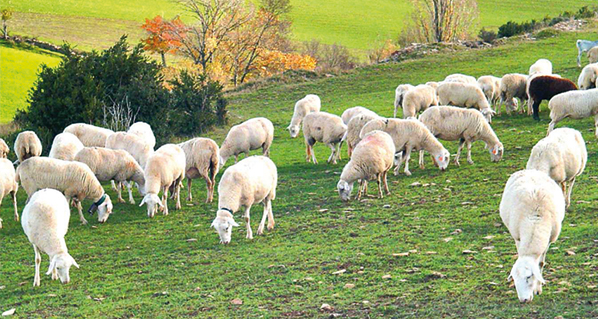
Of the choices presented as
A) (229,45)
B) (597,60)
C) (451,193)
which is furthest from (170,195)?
(229,45)

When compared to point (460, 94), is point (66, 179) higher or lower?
lower

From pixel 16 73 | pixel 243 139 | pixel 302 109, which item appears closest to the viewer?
pixel 243 139

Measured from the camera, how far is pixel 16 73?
55406mm

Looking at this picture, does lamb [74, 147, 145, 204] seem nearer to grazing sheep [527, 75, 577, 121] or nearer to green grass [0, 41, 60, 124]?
grazing sheep [527, 75, 577, 121]

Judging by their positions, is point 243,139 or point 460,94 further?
point 460,94

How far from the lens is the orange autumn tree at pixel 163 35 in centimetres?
6082

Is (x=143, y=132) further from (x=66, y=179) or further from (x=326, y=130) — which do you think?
(x=66, y=179)

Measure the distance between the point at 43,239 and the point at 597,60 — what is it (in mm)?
26913

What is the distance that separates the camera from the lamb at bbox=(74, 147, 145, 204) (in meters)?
17.5

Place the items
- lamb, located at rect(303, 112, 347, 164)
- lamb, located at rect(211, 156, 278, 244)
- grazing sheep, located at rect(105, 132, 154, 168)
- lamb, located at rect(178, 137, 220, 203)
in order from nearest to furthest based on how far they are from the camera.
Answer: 1. lamb, located at rect(211, 156, 278, 244)
2. lamb, located at rect(178, 137, 220, 203)
3. grazing sheep, located at rect(105, 132, 154, 168)
4. lamb, located at rect(303, 112, 347, 164)

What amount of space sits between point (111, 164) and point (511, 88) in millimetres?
14120

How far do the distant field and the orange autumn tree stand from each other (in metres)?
3.89

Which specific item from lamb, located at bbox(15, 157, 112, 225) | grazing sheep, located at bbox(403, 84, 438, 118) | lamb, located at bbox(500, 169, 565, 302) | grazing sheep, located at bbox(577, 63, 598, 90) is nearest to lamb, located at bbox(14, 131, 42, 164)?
lamb, located at bbox(15, 157, 112, 225)

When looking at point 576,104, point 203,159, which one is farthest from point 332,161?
point 576,104
